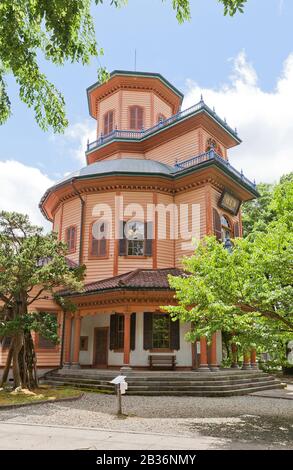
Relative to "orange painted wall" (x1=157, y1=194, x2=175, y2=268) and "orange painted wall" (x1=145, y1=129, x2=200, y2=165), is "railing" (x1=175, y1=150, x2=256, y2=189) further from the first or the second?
"orange painted wall" (x1=157, y1=194, x2=175, y2=268)

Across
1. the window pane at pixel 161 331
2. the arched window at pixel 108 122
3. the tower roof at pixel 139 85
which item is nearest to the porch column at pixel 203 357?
the window pane at pixel 161 331

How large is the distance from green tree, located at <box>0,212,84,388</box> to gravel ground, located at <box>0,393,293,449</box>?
256 centimetres

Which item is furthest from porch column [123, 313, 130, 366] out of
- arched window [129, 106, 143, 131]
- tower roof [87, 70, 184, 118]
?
tower roof [87, 70, 184, 118]

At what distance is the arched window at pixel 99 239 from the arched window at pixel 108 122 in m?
8.05

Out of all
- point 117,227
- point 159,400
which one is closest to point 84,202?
point 117,227

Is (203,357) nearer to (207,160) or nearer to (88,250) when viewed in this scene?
(88,250)

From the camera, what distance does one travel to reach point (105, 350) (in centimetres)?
1830

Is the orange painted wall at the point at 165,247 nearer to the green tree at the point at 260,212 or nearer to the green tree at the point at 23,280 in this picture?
the green tree at the point at 23,280

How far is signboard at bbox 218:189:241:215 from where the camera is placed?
1896 centimetres

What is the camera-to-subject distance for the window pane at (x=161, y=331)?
17047 millimetres

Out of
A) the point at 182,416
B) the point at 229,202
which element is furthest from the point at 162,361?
the point at 229,202

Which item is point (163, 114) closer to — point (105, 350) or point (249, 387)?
point (105, 350)

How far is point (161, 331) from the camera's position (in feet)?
56.4

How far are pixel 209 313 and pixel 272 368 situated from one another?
18745 millimetres
